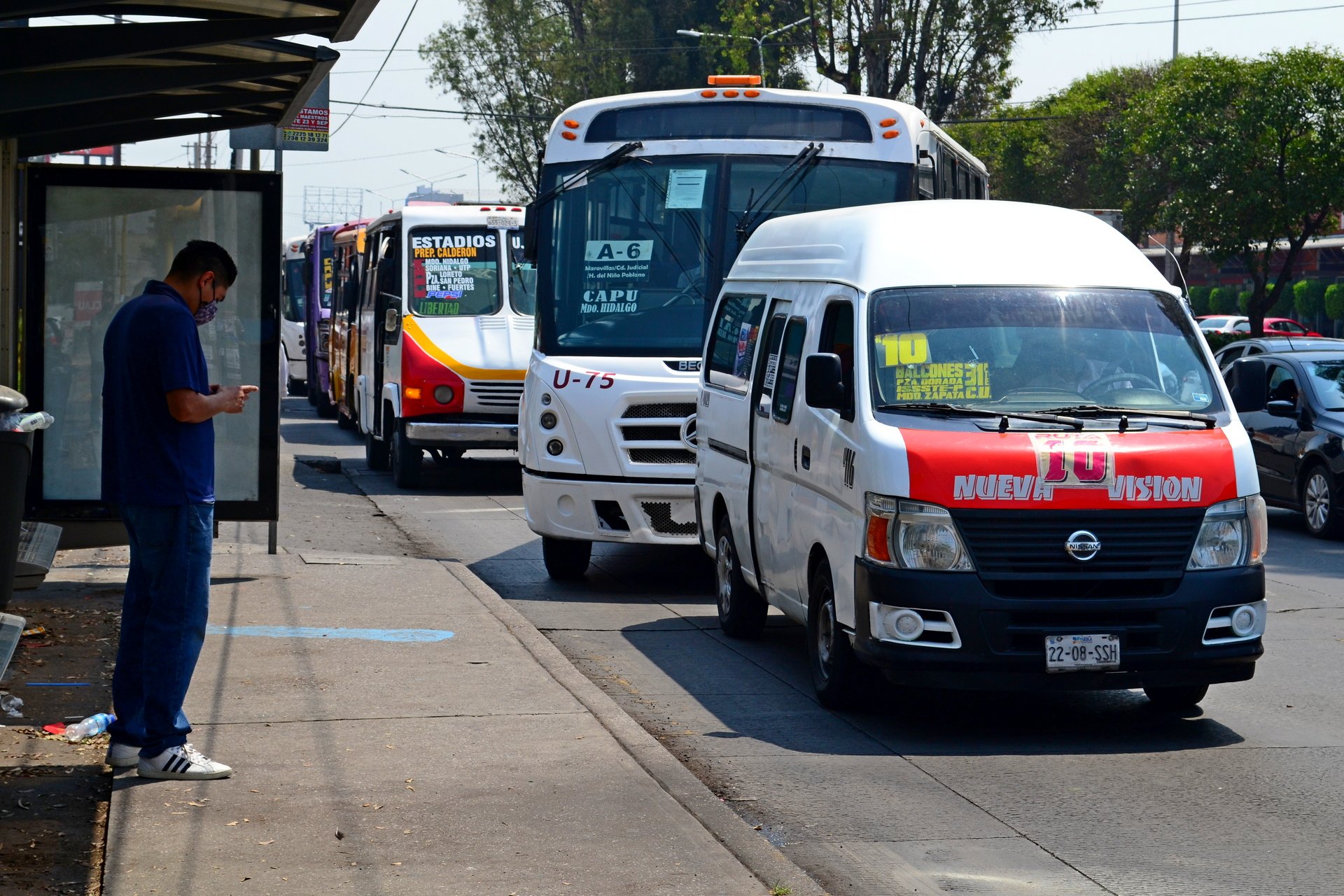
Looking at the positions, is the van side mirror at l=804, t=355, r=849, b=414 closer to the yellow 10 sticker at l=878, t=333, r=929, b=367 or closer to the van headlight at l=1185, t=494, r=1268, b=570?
the yellow 10 sticker at l=878, t=333, r=929, b=367

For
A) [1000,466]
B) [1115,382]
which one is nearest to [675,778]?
[1000,466]

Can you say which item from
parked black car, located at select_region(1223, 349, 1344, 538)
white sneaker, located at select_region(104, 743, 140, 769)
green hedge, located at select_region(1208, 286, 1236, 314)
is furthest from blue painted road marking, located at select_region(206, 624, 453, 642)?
green hedge, located at select_region(1208, 286, 1236, 314)

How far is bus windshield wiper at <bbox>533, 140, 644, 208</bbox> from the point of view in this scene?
11758mm

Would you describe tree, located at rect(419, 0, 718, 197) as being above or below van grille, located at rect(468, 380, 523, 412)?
above

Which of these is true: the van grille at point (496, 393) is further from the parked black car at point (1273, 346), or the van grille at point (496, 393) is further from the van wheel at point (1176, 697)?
the van wheel at point (1176, 697)

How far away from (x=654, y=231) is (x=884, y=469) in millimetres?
4960

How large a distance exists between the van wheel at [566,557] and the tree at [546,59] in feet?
147

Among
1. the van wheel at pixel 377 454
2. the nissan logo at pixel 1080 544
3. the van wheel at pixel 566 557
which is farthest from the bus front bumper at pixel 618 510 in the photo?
the van wheel at pixel 377 454

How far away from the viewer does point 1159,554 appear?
23.5ft

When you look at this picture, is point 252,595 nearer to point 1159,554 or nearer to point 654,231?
point 654,231

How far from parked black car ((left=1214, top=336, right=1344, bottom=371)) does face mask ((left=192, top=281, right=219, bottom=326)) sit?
1204 cm

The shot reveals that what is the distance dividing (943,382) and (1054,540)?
95cm

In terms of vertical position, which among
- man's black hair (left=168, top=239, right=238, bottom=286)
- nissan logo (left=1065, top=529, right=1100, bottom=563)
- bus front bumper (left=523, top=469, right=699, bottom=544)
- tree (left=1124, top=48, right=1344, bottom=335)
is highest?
tree (left=1124, top=48, right=1344, bottom=335)

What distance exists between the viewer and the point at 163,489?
5.95 m
